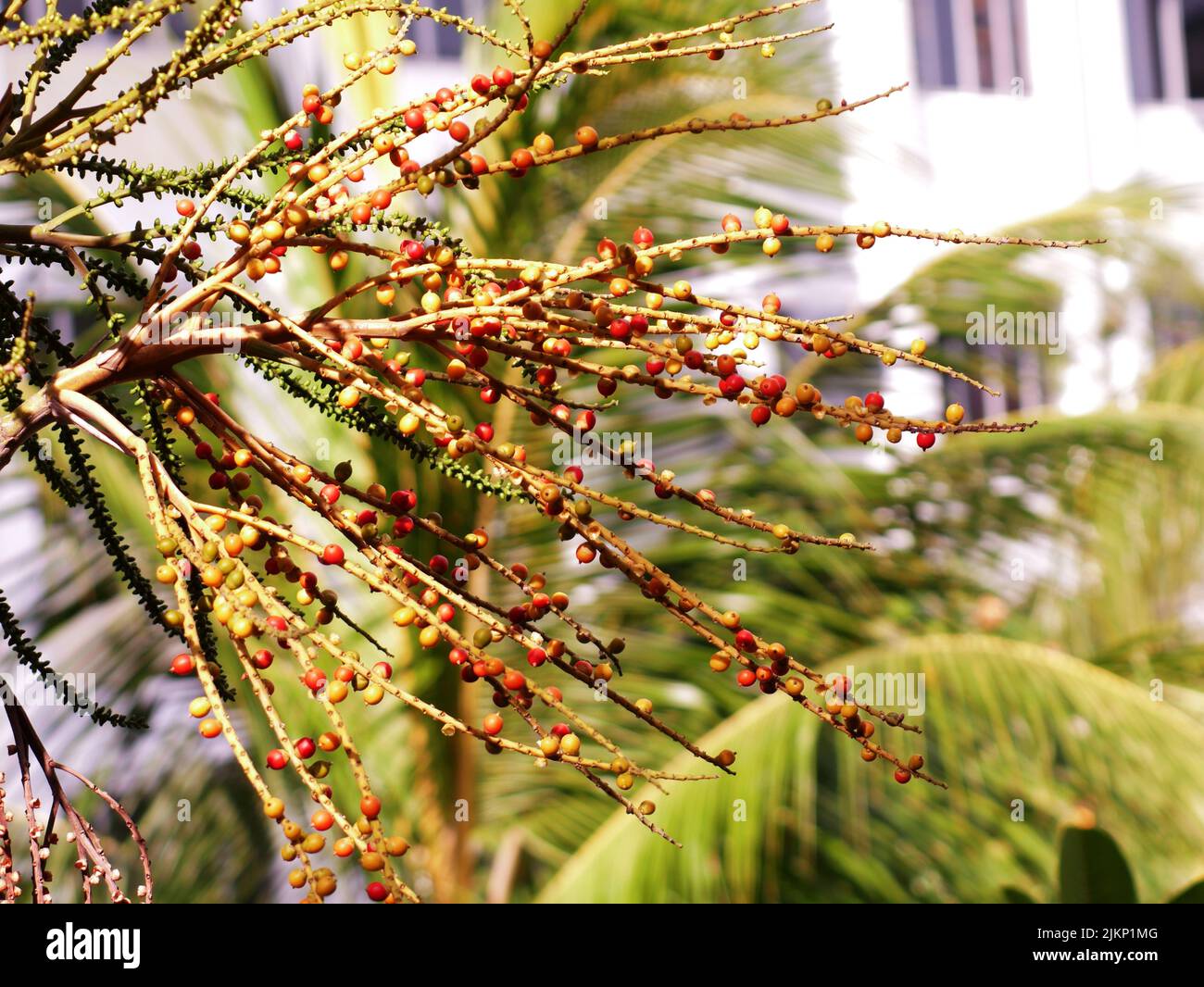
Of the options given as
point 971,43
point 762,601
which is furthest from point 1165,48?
point 762,601

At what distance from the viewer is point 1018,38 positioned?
5.45m

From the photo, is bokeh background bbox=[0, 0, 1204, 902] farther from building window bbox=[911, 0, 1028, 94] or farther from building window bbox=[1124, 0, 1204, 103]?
building window bbox=[1124, 0, 1204, 103]

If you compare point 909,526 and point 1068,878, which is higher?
point 909,526

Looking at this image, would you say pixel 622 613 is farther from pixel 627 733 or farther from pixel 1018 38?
pixel 1018 38

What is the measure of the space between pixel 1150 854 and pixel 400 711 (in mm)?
1452

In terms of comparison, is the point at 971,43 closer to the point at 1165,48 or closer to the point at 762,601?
the point at 1165,48

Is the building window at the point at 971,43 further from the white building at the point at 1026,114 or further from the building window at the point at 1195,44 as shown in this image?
the building window at the point at 1195,44

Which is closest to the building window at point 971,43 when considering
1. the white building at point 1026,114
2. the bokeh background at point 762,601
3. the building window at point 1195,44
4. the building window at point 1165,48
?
the white building at point 1026,114

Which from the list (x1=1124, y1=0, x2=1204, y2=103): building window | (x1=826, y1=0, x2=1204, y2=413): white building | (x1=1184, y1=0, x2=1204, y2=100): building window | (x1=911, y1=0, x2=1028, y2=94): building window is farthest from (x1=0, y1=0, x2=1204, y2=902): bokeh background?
(x1=1184, y1=0, x2=1204, y2=100): building window

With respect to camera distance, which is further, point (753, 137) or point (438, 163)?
point (753, 137)

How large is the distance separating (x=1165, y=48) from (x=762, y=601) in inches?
193

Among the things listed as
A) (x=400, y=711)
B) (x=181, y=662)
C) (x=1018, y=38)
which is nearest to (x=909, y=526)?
A: (x=400, y=711)

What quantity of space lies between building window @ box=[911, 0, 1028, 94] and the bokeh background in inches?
→ 112
